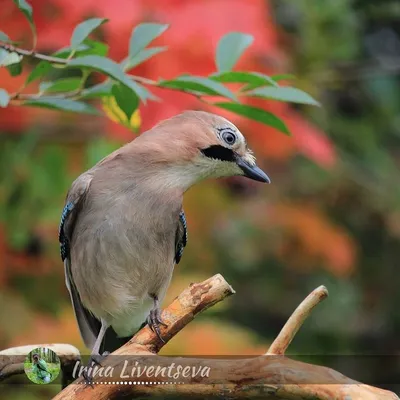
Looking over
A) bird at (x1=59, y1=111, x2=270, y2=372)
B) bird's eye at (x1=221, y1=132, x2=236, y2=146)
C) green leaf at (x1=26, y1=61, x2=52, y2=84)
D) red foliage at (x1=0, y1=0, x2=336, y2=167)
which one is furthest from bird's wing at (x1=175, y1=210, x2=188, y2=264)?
red foliage at (x1=0, y1=0, x2=336, y2=167)

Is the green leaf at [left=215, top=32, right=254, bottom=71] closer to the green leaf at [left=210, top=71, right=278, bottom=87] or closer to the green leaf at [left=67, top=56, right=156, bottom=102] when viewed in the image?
the green leaf at [left=210, top=71, right=278, bottom=87]

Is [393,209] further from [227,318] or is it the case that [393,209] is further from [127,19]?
[127,19]

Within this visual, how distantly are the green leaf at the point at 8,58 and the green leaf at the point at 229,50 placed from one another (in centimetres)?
46

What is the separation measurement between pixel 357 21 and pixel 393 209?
926mm

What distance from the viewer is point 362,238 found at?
5047 mm

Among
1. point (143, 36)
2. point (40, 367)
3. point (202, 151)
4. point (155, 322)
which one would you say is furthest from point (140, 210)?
point (40, 367)

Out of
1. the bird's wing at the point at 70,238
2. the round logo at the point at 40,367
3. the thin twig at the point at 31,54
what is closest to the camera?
the round logo at the point at 40,367

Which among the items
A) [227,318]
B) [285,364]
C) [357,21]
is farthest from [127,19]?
[227,318]

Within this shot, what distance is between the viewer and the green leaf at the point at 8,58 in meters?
1.62

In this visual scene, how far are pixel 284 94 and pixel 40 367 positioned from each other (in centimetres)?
75

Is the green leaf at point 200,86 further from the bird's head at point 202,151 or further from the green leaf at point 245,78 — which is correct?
the bird's head at point 202,151

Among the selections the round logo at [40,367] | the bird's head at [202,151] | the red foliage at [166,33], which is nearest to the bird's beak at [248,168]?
the bird's head at [202,151]

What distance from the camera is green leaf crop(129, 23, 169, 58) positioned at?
5.87ft

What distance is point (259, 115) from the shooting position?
1822 mm
